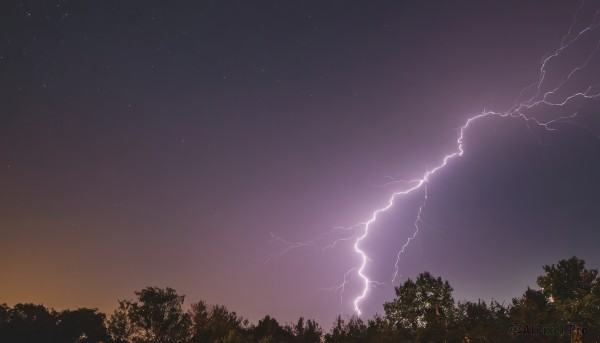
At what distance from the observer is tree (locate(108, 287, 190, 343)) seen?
32.8 meters

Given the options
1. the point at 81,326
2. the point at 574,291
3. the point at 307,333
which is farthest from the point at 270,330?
the point at 574,291

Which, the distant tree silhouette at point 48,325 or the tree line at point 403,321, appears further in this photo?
the distant tree silhouette at point 48,325

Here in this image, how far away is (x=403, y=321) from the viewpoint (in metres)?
32.2

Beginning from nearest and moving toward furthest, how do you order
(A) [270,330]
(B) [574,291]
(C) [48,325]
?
(B) [574,291]
(A) [270,330]
(C) [48,325]

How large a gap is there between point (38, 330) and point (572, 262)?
58632mm

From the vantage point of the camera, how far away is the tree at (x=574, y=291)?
2580 centimetres

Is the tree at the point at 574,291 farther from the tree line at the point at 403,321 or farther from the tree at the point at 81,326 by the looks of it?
the tree at the point at 81,326

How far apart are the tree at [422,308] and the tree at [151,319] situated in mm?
20639

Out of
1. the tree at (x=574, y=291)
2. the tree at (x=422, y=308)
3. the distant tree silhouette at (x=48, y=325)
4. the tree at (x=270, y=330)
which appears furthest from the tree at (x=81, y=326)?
the tree at (x=574, y=291)

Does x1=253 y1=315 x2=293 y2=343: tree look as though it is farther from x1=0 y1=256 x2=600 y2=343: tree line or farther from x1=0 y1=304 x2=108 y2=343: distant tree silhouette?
x1=0 y1=304 x2=108 y2=343: distant tree silhouette

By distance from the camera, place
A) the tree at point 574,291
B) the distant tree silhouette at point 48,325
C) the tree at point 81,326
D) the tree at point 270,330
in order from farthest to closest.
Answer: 1. the tree at point 81,326
2. the distant tree silhouette at point 48,325
3. the tree at point 270,330
4. the tree at point 574,291

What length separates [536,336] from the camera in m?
26.8

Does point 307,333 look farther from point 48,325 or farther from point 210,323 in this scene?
point 48,325

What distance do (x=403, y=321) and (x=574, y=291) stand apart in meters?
14.3
